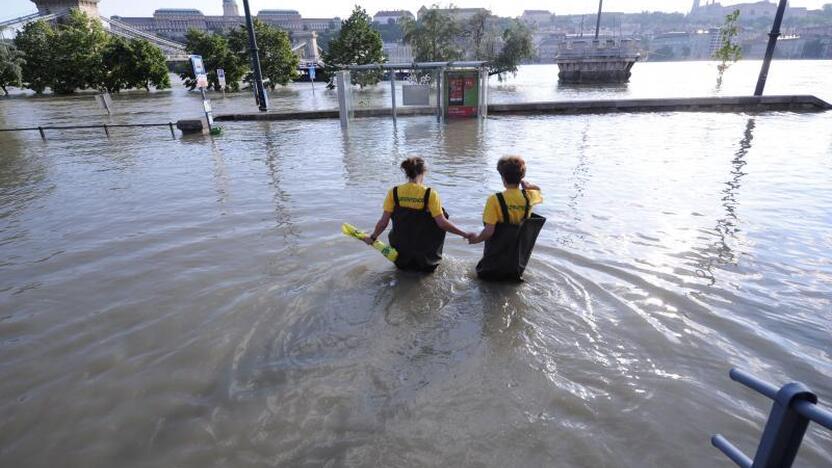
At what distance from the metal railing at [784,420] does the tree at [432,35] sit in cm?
4655

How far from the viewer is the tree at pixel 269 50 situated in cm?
4222

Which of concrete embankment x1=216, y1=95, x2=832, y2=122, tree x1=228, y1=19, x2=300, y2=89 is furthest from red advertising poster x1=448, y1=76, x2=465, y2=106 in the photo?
tree x1=228, y1=19, x2=300, y2=89

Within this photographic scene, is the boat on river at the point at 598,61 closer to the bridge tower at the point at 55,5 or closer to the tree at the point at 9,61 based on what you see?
the tree at the point at 9,61

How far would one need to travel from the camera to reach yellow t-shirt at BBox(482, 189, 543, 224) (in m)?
4.53

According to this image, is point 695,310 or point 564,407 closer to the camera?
point 564,407

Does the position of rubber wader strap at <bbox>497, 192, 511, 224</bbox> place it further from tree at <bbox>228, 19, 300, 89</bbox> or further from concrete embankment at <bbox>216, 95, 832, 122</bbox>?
tree at <bbox>228, 19, 300, 89</bbox>

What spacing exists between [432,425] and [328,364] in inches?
42.8

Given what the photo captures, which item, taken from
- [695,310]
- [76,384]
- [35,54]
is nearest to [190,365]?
[76,384]

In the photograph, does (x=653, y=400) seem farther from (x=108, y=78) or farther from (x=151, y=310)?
(x=108, y=78)

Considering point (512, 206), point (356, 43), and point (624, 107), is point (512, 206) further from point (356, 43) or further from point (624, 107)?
point (356, 43)

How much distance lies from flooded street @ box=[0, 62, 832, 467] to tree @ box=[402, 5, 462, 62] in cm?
3969

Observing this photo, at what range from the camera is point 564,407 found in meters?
3.34

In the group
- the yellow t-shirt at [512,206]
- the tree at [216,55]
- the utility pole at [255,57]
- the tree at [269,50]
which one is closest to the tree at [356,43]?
the tree at [269,50]

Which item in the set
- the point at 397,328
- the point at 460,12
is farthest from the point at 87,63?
the point at 397,328
